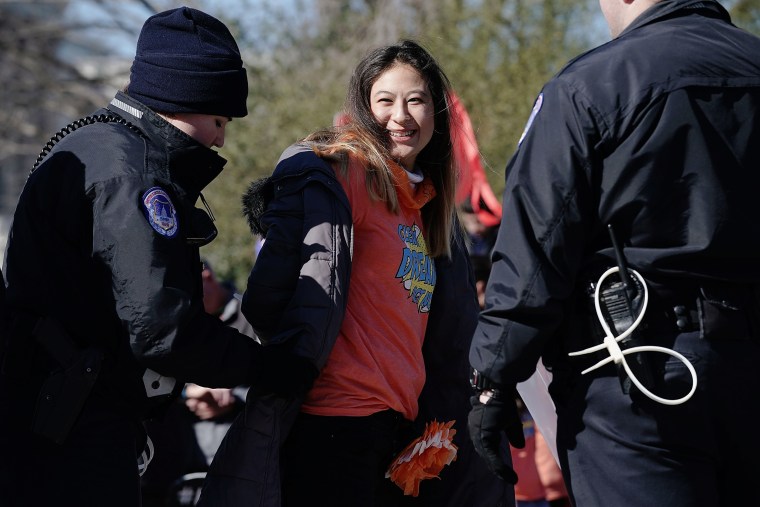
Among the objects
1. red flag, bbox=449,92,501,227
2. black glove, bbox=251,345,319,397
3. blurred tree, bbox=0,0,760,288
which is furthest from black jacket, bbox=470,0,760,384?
blurred tree, bbox=0,0,760,288

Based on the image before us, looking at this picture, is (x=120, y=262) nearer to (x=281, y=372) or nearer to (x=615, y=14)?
(x=281, y=372)

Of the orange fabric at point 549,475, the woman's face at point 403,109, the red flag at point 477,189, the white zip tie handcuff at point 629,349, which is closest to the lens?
the white zip tie handcuff at point 629,349

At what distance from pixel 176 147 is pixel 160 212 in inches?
10.7

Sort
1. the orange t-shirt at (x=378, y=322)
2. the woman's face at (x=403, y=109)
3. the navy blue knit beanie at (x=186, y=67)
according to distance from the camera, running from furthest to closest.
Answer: the woman's face at (x=403, y=109) → the orange t-shirt at (x=378, y=322) → the navy blue knit beanie at (x=186, y=67)

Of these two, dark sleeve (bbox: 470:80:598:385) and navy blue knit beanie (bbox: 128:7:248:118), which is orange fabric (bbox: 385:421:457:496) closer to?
dark sleeve (bbox: 470:80:598:385)

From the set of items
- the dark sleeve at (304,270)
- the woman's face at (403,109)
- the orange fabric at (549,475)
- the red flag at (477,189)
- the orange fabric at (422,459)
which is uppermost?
the woman's face at (403,109)

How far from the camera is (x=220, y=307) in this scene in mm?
6055

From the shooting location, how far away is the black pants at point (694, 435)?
2541 millimetres

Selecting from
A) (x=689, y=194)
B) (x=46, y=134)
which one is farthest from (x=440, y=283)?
(x=46, y=134)

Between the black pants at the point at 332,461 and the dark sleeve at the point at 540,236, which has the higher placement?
the dark sleeve at the point at 540,236

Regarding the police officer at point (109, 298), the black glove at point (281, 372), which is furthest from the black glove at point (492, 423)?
the police officer at point (109, 298)

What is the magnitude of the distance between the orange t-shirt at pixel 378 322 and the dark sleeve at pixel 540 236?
664 millimetres

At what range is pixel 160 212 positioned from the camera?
2.77 m

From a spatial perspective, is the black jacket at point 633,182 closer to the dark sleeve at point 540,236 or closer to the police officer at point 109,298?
the dark sleeve at point 540,236
